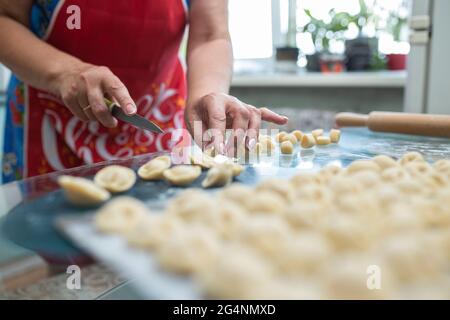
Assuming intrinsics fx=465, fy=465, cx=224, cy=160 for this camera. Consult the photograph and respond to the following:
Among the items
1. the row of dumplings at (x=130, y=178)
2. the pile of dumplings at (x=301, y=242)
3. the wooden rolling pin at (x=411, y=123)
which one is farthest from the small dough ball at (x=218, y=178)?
the wooden rolling pin at (x=411, y=123)

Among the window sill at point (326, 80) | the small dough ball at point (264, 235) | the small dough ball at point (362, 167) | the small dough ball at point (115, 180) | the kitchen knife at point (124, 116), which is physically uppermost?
the kitchen knife at point (124, 116)

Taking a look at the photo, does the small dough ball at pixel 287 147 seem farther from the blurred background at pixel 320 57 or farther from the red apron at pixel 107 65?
the blurred background at pixel 320 57

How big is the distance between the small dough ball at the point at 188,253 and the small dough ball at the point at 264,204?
76 millimetres

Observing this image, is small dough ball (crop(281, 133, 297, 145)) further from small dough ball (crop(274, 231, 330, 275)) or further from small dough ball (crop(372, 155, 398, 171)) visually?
small dough ball (crop(274, 231, 330, 275))

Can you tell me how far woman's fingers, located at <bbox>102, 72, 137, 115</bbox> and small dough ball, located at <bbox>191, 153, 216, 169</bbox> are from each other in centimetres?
11

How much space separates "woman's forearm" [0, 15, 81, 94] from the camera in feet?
2.48

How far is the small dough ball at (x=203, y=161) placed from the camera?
64 cm

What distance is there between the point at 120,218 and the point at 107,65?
0.66 meters

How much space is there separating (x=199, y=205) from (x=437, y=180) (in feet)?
0.95

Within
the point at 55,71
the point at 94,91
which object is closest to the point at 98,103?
the point at 94,91

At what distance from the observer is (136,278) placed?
1.04ft

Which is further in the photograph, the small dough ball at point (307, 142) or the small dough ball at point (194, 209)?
the small dough ball at point (307, 142)

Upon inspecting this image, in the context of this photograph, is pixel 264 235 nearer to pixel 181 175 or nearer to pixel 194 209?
pixel 194 209

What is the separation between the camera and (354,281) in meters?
0.29
